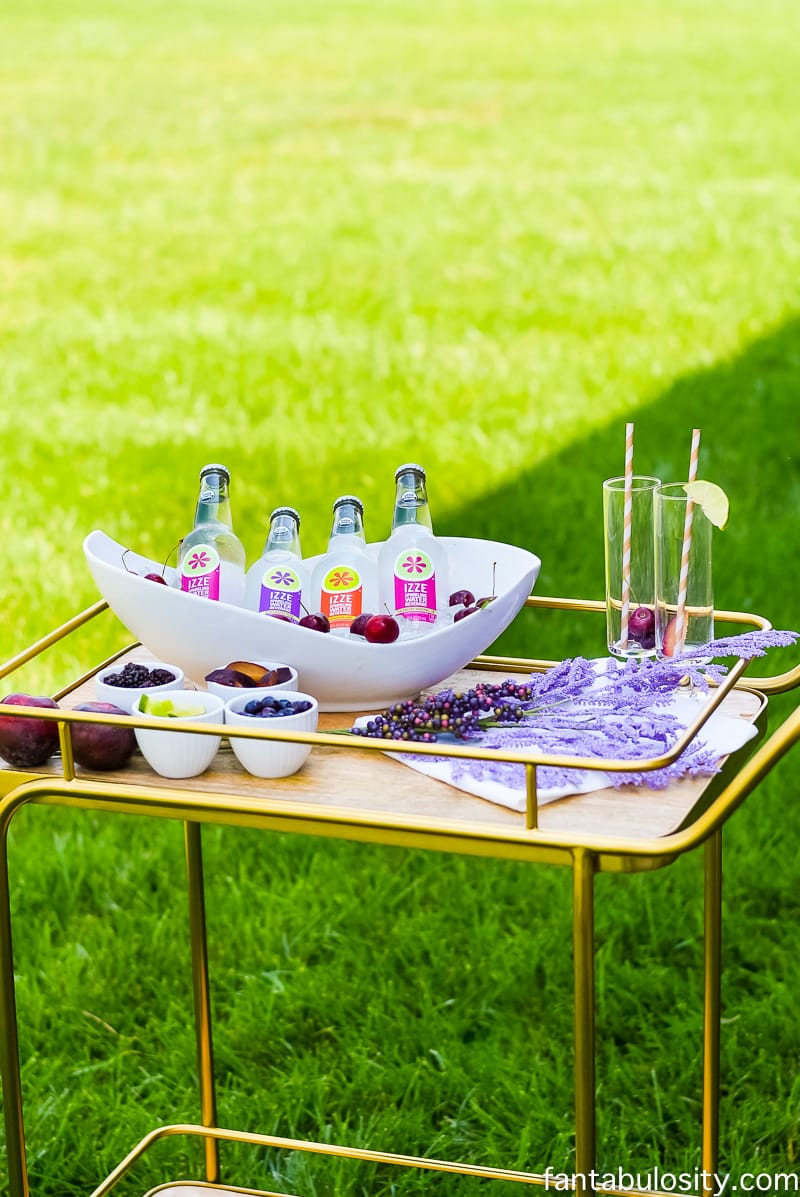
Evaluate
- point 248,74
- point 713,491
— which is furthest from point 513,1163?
point 248,74

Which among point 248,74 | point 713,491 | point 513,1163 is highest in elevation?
point 248,74

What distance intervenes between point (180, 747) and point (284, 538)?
0.34 m

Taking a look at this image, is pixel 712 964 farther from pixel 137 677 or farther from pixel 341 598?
pixel 137 677

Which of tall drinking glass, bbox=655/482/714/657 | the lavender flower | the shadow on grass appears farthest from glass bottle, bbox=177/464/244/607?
the shadow on grass

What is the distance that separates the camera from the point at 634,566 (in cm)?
186

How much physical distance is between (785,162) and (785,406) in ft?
11.5

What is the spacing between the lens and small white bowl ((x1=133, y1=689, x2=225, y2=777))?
165cm

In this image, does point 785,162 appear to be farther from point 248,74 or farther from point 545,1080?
point 545,1080

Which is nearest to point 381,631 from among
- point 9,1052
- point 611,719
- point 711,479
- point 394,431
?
point 611,719

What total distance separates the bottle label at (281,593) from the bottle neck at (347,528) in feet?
0.23

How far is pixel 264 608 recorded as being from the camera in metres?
1.86

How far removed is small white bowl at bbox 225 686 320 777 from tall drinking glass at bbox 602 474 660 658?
377 millimetres

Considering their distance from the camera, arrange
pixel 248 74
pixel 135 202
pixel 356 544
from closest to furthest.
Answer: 1. pixel 356 544
2. pixel 135 202
3. pixel 248 74
